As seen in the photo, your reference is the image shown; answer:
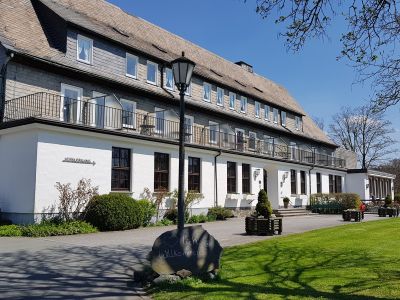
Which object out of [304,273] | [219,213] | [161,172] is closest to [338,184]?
[219,213]

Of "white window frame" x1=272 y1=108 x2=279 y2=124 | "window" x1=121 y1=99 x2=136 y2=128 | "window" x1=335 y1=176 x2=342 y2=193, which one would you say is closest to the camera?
"window" x1=121 y1=99 x2=136 y2=128

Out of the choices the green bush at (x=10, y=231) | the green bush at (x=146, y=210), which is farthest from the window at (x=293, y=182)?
the green bush at (x=10, y=231)

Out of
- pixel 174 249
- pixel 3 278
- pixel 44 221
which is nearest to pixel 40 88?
pixel 44 221

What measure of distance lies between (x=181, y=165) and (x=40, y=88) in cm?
1367

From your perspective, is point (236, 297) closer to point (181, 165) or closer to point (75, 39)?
point (181, 165)

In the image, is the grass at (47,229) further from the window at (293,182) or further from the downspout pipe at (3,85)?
the window at (293,182)

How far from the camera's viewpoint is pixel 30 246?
1198 cm

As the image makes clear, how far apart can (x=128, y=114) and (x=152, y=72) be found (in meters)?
4.26

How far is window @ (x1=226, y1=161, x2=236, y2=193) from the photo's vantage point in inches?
1069

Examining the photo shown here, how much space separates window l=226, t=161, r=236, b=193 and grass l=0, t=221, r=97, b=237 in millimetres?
12258

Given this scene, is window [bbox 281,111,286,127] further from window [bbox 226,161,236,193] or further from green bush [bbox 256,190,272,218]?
green bush [bbox 256,190,272,218]

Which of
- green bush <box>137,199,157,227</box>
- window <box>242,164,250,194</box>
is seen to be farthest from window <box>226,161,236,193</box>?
green bush <box>137,199,157,227</box>

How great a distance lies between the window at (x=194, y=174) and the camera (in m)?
23.9

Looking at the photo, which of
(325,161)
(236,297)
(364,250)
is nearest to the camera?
(236,297)
